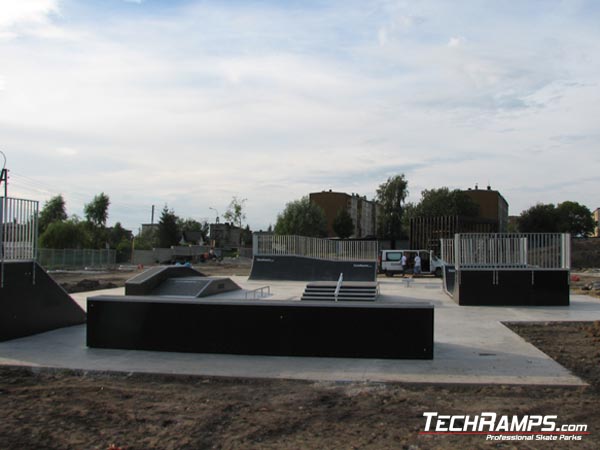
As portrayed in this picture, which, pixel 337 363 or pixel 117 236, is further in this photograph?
pixel 117 236

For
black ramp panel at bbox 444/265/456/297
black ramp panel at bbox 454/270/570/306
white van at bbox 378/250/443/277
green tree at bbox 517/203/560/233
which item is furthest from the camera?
green tree at bbox 517/203/560/233

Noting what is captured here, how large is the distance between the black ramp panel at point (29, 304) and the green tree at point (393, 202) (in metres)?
72.4

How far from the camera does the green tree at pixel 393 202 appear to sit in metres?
82.4

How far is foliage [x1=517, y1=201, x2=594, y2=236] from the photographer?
76.7 metres

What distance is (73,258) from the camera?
4828 centimetres

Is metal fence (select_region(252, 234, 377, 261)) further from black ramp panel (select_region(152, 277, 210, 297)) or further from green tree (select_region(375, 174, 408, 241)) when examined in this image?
green tree (select_region(375, 174, 408, 241))

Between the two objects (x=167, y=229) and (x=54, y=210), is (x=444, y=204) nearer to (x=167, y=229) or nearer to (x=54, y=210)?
(x=167, y=229)

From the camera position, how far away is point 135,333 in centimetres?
931

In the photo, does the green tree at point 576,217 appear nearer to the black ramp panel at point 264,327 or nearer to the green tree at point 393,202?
the green tree at point 393,202

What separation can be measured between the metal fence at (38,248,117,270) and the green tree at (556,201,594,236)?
66.9 m

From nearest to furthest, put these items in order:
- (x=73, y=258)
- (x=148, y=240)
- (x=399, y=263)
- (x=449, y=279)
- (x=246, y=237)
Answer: (x=449, y=279)
(x=399, y=263)
(x=73, y=258)
(x=148, y=240)
(x=246, y=237)

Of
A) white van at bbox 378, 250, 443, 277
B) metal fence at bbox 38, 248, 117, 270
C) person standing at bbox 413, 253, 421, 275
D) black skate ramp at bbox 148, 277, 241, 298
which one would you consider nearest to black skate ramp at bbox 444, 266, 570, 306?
black skate ramp at bbox 148, 277, 241, 298

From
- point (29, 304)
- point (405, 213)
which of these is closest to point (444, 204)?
point (405, 213)

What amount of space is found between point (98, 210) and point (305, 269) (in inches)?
2597
